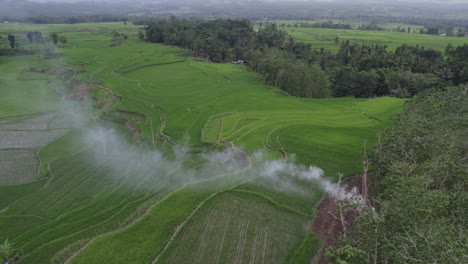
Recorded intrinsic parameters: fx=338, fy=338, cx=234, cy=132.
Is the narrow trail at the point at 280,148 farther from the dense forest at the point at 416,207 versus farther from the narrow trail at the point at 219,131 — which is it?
the dense forest at the point at 416,207

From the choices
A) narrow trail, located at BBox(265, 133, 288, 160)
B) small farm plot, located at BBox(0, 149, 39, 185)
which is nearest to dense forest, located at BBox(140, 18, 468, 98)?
narrow trail, located at BBox(265, 133, 288, 160)

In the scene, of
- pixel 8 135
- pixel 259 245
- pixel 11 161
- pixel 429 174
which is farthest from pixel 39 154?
pixel 429 174

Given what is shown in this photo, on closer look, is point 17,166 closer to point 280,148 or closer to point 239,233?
point 239,233

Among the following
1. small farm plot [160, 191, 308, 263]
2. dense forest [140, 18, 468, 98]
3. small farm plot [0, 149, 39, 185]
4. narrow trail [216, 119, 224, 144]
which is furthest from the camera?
dense forest [140, 18, 468, 98]

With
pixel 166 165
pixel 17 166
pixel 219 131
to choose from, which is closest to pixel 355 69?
pixel 219 131

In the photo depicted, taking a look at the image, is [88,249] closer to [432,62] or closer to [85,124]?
[85,124]

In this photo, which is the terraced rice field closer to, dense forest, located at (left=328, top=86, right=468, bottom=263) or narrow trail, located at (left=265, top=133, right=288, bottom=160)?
narrow trail, located at (left=265, top=133, right=288, bottom=160)
